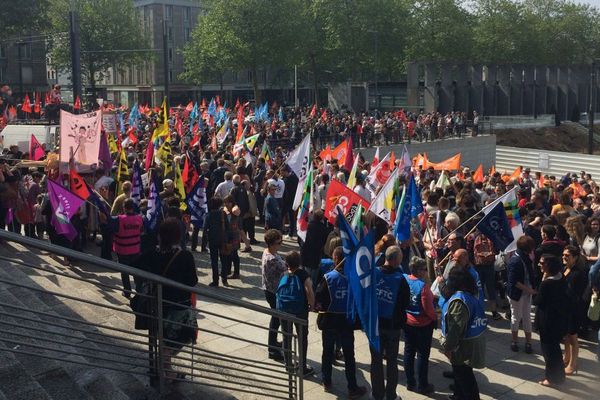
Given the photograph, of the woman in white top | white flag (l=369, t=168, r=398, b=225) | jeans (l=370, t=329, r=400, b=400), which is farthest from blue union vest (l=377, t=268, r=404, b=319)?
the woman in white top

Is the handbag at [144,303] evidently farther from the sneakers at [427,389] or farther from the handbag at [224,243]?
the handbag at [224,243]

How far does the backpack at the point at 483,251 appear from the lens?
400 inches

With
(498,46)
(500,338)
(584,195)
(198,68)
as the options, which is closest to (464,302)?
(500,338)

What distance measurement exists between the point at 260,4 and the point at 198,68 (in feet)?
32.4

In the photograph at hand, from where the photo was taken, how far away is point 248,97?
8838cm

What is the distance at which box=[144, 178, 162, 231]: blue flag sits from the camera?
11.2 metres

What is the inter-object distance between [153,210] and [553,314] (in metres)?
6.15

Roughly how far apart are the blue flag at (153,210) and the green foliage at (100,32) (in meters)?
63.8

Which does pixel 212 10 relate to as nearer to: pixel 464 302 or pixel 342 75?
pixel 342 75

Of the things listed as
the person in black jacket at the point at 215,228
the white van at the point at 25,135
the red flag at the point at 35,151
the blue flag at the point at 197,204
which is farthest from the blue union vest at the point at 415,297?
the white van at the point at 25,135

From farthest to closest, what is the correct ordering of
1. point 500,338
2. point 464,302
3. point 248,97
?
point 248,97
point 500,338
point 464,302

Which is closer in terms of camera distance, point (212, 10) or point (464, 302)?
point (464, 302)

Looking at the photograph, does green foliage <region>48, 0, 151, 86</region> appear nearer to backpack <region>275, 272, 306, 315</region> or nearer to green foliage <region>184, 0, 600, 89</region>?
green foliage <region>184, 0, 600, 89</region>

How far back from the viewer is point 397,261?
292 inches
